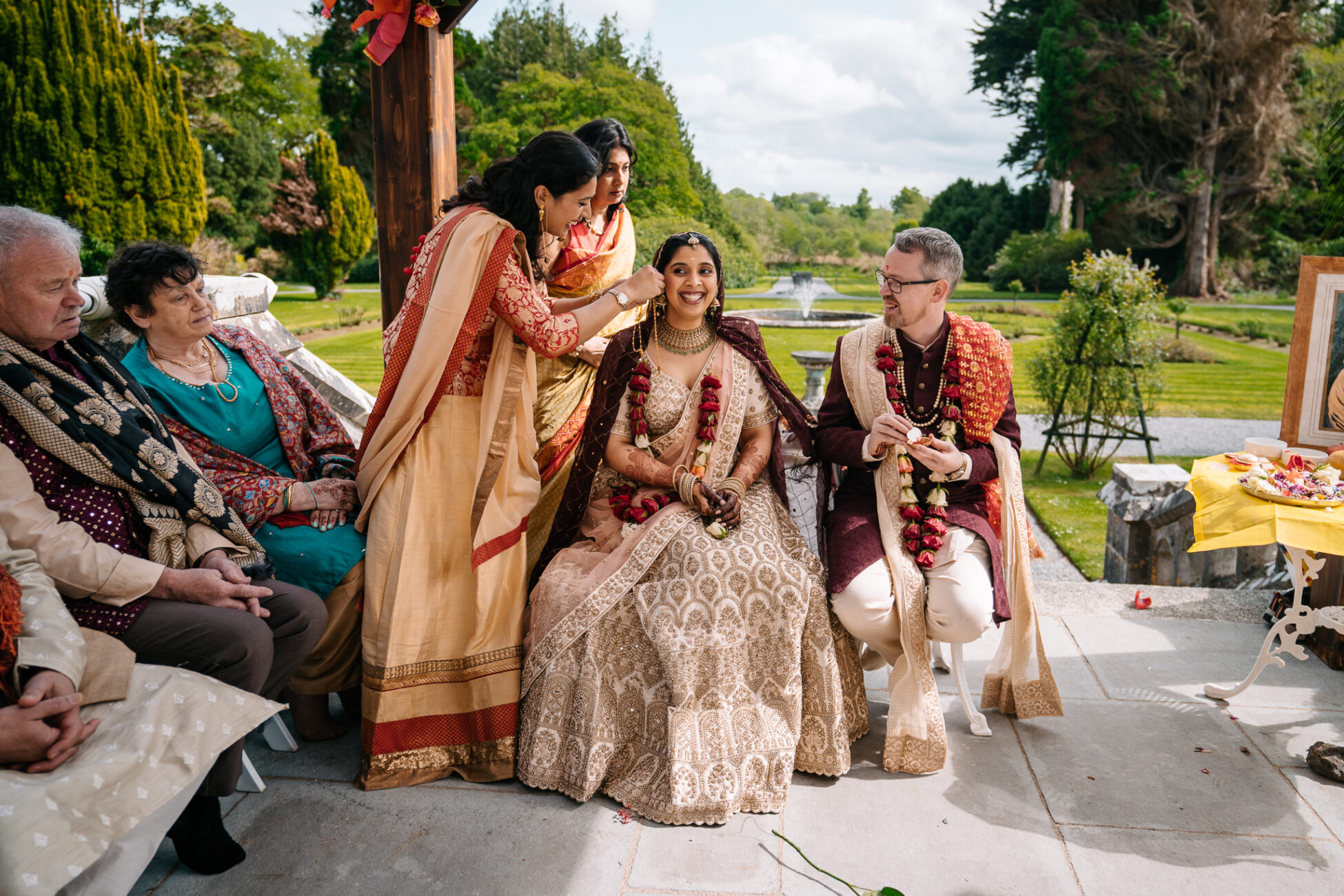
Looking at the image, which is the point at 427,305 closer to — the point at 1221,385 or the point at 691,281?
the point at 691,281

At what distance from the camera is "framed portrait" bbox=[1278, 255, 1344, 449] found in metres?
3.46

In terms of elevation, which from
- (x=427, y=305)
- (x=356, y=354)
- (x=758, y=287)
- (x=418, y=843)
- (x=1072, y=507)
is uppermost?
(x=758, y=287)

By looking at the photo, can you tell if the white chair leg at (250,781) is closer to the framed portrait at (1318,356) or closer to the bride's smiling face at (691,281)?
the bride's smiling face at (691,281)

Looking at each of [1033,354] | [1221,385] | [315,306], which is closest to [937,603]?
[1033,354]

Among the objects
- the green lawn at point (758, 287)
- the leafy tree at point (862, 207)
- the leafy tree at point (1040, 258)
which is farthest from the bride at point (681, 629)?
the leafy tree at point (862, 207)

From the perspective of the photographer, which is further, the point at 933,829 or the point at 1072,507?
the point at 1072,507

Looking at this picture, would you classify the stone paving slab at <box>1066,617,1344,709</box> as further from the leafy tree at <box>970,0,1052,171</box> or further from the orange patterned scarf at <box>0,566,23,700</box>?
the leafy tree at <box>970,0,1052,171</box>

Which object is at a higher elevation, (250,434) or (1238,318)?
(1238,318)

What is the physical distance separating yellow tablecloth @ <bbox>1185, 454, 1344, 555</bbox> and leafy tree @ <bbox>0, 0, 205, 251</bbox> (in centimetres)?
1662

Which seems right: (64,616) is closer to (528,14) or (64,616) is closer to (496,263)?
(496,263)

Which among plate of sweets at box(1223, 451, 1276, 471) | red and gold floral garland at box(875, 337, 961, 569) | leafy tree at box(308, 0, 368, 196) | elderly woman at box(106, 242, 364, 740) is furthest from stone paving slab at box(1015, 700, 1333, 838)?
leafy tree at box(308, 0, 368, 196)

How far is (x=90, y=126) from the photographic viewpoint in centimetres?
1459

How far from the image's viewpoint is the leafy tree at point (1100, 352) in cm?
796

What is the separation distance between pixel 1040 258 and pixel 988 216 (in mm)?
4620
